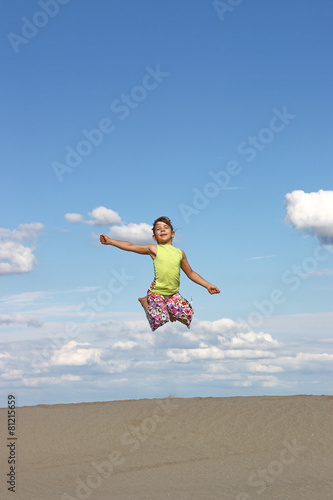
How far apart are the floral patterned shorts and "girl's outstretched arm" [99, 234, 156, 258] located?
0.67m

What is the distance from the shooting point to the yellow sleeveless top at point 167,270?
952cm

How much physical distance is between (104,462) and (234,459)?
3.27 m

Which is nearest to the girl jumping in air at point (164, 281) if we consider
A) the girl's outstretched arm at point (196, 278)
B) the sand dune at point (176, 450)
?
the girl's outstretched arm at point (196, 278)

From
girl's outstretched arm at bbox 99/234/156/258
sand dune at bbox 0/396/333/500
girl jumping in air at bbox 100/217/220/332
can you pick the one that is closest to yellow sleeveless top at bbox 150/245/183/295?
girl jumping in air at bbox 100/217/220/332

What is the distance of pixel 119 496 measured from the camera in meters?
13.4

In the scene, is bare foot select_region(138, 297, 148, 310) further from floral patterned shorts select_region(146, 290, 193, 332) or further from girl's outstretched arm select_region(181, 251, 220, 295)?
girl's outstretched arm select_region(181, 251, 220, 295)

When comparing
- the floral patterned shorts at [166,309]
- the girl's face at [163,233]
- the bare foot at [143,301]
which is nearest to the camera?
the floral patterned shorts at [166,309]

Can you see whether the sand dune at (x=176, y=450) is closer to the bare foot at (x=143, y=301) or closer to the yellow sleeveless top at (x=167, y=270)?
the bare foot at (x=143, y=301)

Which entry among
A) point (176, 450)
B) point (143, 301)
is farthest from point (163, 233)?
point (176, 450)

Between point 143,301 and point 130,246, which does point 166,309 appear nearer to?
point 143,301

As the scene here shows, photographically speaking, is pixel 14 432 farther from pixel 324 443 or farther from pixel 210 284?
pixel 210 284

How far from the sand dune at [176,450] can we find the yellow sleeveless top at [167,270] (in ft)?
18.7

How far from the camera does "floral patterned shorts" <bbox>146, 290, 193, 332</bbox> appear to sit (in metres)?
9.48

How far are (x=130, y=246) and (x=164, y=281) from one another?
77cm
